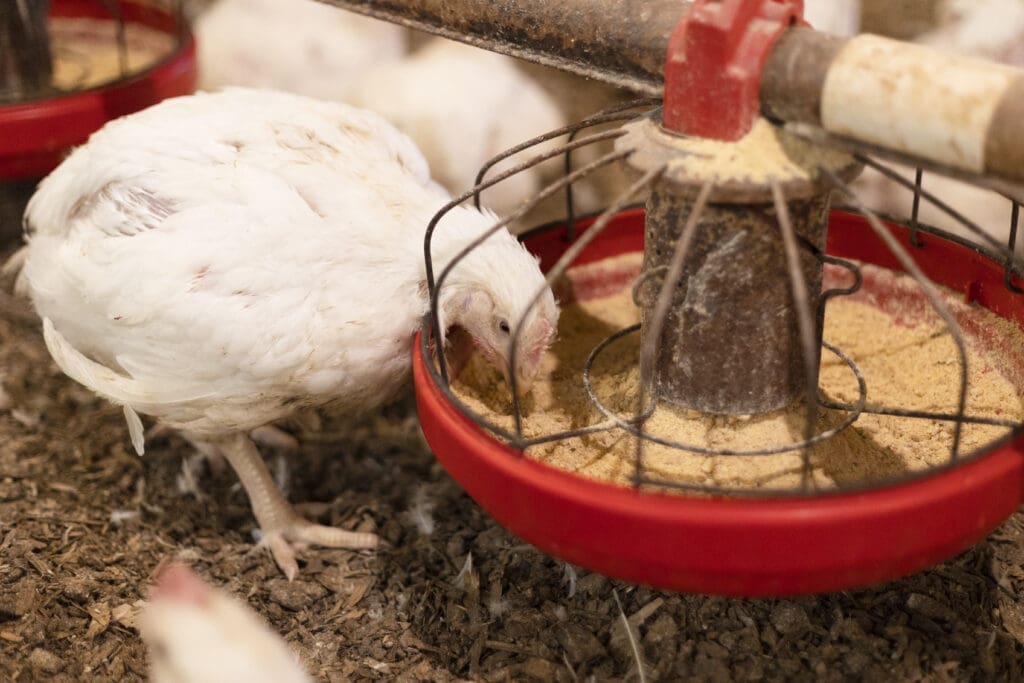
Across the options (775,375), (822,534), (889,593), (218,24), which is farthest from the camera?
(218,24)

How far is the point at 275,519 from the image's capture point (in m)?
2.13

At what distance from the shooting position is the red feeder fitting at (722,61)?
134cm

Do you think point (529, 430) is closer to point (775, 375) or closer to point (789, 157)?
point (775, 375)

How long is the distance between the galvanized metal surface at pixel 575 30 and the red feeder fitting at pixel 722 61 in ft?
0.44

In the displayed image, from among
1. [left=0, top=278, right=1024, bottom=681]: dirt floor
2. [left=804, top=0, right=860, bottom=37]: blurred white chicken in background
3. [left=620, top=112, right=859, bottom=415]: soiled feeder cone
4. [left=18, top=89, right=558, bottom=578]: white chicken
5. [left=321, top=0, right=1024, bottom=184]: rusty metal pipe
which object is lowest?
[left=0, top=278, right=1024, bottom=681]: dirt floor

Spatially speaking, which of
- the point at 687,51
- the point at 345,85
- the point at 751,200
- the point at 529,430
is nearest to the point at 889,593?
the point at 529,430

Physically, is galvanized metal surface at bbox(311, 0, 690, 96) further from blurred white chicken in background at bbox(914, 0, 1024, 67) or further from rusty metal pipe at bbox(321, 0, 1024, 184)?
blurred white chicken in background at bbox(914, 0, 1024, 67)

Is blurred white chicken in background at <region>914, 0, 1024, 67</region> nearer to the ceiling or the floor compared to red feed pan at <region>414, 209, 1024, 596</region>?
nearer to the ceiling

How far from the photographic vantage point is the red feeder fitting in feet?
4.39

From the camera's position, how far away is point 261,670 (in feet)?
4.80

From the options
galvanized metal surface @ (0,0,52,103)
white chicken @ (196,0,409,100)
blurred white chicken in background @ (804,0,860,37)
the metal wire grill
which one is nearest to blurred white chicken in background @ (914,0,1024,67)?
blurred white chicken in background @ (804,0,860,37)

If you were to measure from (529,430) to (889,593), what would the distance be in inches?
28.1

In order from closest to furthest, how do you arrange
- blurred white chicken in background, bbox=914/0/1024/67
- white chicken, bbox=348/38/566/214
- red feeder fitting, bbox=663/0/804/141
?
red feeder fitting, bbox=663/0/804/141, blurred white chicken in background, bbox=914/0/1024/67, white chicken, bbox=348/38/566/214

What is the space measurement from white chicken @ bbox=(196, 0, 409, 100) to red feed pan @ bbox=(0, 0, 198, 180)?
1.14 ft
